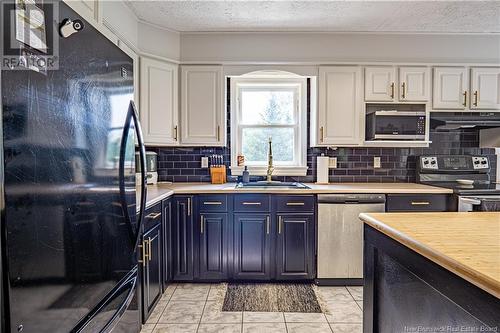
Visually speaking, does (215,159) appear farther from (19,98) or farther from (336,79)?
(19,98)

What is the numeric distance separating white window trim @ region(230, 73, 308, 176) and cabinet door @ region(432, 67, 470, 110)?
131 cm

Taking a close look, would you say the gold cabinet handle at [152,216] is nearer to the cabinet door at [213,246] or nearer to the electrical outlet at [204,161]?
the cabinet door at [213,246]

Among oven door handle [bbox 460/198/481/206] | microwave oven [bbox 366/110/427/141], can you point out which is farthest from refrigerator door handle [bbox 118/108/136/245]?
oven door handle [bbox 460/198/481/206]

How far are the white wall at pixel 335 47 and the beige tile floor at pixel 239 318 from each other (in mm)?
2237

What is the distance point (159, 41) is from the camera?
9.75 feet

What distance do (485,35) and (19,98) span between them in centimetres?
392

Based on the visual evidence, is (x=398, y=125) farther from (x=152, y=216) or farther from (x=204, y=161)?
(x=152, y=216)

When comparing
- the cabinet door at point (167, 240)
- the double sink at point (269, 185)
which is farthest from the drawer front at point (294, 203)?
the cabinet door at point (167, 240)

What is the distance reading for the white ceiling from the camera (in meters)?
2.57

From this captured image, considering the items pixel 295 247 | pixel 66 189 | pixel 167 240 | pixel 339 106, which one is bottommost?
pixel 295 247

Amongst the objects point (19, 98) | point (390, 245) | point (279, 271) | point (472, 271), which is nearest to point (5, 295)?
point (19, 98)

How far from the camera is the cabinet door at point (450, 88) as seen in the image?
122 inches

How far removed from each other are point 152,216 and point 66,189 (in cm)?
139

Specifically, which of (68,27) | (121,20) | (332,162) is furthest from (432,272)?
(121,20)
